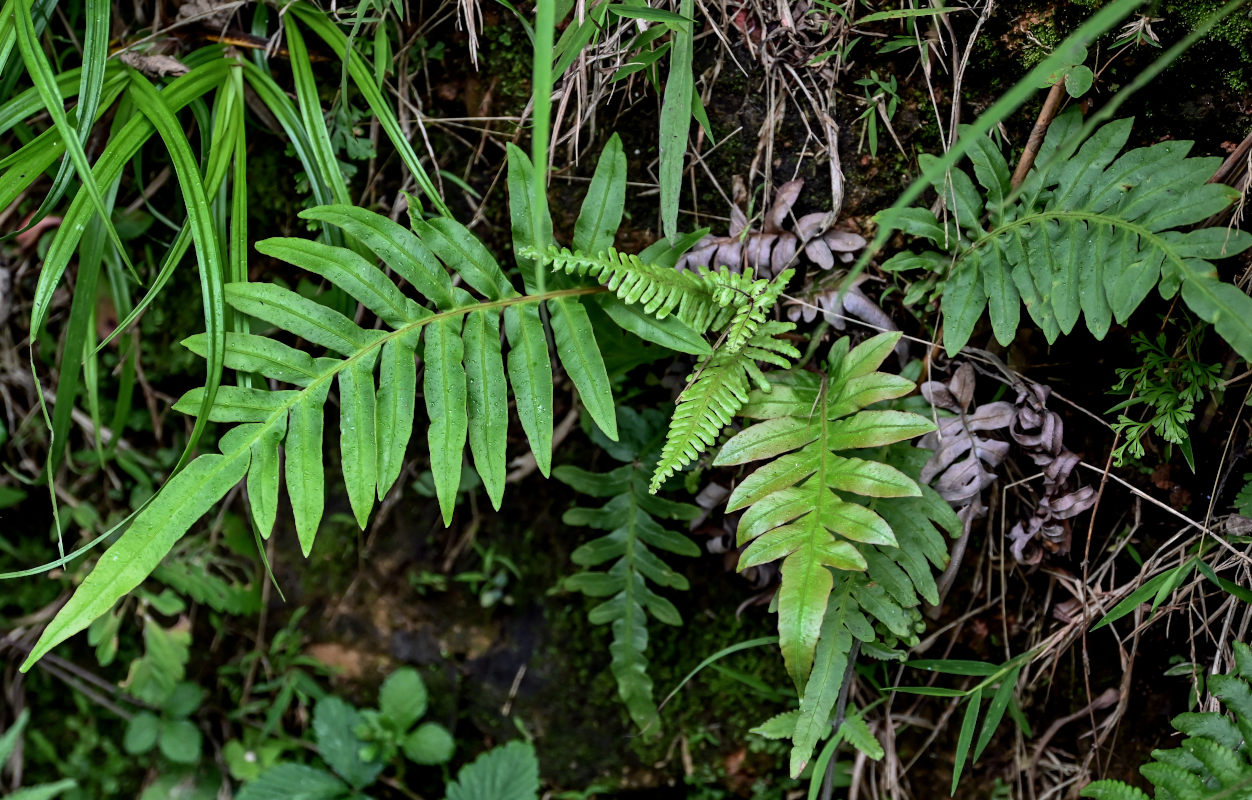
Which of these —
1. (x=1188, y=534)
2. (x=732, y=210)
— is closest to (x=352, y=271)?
(x=732, y=210)

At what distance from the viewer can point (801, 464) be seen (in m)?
1.61

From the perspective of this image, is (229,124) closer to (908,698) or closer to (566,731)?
(566,731)

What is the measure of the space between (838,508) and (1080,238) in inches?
27.6

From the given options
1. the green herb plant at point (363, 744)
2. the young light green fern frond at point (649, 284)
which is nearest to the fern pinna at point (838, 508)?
the young light green fern frond at point (649, 284)

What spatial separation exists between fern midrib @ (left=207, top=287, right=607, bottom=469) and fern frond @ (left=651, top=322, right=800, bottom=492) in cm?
32

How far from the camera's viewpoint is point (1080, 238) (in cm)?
155

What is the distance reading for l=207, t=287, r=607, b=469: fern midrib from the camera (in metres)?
1.61

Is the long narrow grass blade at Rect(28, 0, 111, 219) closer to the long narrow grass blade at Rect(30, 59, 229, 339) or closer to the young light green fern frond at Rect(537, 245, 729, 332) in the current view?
the long narrow grass blade at Rect(30, 59, 229, 339)

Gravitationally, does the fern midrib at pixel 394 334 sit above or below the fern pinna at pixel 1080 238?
below

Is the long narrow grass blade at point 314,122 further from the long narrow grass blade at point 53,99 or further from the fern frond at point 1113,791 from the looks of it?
the fern frond at point 1113,791

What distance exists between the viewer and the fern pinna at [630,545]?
2002 mm

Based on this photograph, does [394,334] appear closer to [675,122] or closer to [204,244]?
[204,244]

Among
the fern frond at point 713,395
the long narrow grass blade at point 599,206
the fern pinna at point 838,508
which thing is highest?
the long narrow grass blade at point 599,206

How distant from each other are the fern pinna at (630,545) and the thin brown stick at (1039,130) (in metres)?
0.96
